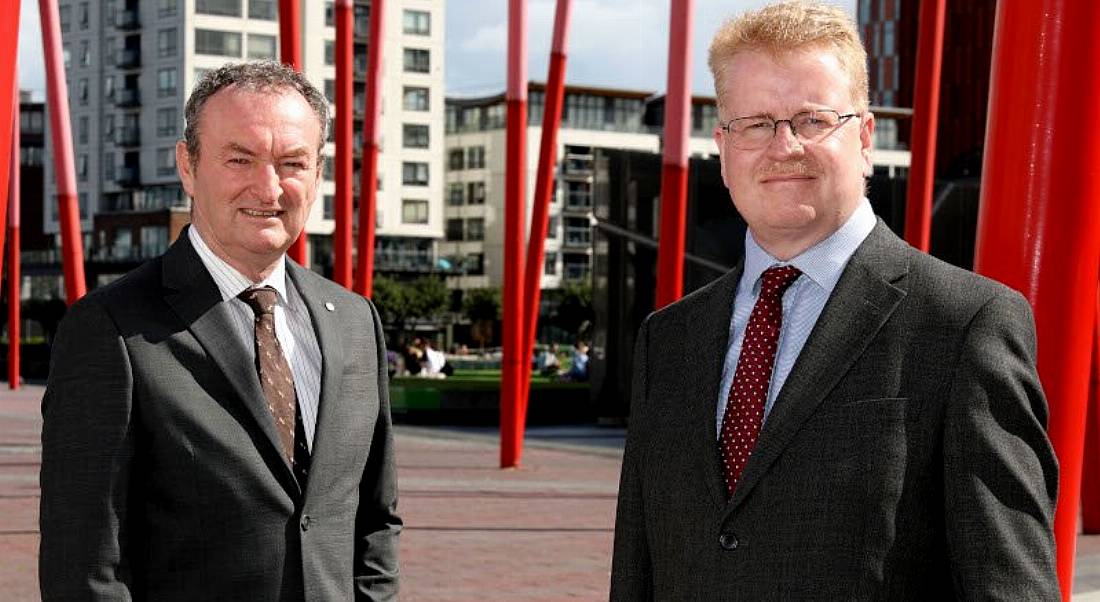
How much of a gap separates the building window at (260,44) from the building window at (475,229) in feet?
62.5

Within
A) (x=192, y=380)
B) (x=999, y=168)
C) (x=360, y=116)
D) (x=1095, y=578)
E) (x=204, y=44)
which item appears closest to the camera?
(x=192, y=380)

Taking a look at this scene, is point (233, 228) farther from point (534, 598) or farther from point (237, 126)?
point (534, 598)

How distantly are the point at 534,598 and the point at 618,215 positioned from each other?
18.3 metres

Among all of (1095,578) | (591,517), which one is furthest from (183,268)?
(591,517)

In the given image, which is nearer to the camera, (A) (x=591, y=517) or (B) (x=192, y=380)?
(B) (x=192, y=380)

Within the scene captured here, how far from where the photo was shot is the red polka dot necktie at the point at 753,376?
2885mm

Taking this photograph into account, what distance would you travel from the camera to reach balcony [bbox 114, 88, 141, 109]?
8912 cm

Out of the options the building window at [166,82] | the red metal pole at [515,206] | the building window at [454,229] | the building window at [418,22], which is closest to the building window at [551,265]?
the building window at [454,229]

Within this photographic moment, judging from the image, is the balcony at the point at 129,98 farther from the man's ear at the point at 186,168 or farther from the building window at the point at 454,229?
the man's ear at the point at 186,168

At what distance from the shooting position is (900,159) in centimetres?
10112

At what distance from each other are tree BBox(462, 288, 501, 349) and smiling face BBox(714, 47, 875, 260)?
90280mm

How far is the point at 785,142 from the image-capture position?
2852mm

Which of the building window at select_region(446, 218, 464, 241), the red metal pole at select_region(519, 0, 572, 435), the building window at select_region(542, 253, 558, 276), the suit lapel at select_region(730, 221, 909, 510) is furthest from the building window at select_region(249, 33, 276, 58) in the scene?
the suit lapel at select_region(730, 221, 909, 510)

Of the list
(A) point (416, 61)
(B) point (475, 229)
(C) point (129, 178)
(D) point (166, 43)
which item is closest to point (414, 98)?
(A) point (416, 61)
